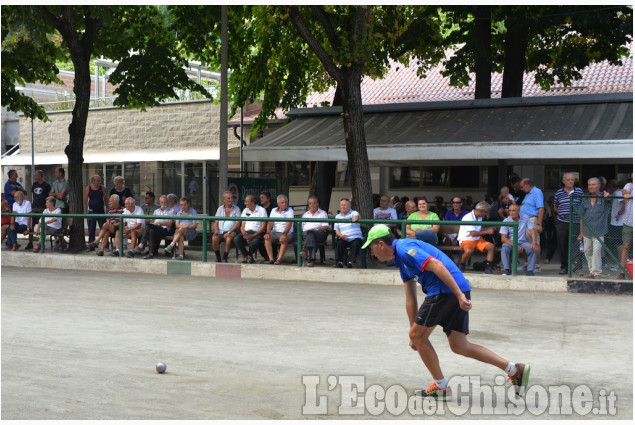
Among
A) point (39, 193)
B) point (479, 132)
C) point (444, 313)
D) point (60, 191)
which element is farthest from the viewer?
point (60, 191)

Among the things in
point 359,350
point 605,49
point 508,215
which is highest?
point 605,49

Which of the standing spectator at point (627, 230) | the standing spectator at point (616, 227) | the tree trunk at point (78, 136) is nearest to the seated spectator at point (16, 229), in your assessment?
the tree trunk at point (78, 136)

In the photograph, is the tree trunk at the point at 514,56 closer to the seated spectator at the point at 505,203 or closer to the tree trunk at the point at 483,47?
the tree trunk at the point at 483,47

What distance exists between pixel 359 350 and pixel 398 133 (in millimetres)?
11399

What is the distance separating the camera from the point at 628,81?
28391mm

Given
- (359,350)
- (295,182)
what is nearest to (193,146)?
(295,182)

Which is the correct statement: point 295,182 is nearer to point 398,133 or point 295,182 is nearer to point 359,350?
point 398,133

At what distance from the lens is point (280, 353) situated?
8.74m

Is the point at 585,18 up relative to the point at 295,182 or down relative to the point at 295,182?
up

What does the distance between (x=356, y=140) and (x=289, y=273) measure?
3074mm

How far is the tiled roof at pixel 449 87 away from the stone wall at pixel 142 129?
3.83 m

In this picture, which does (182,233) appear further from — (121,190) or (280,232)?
(121,190)

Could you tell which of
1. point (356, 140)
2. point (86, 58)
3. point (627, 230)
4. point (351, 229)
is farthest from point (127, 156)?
point (627, 230)

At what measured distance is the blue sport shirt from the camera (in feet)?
21.2
